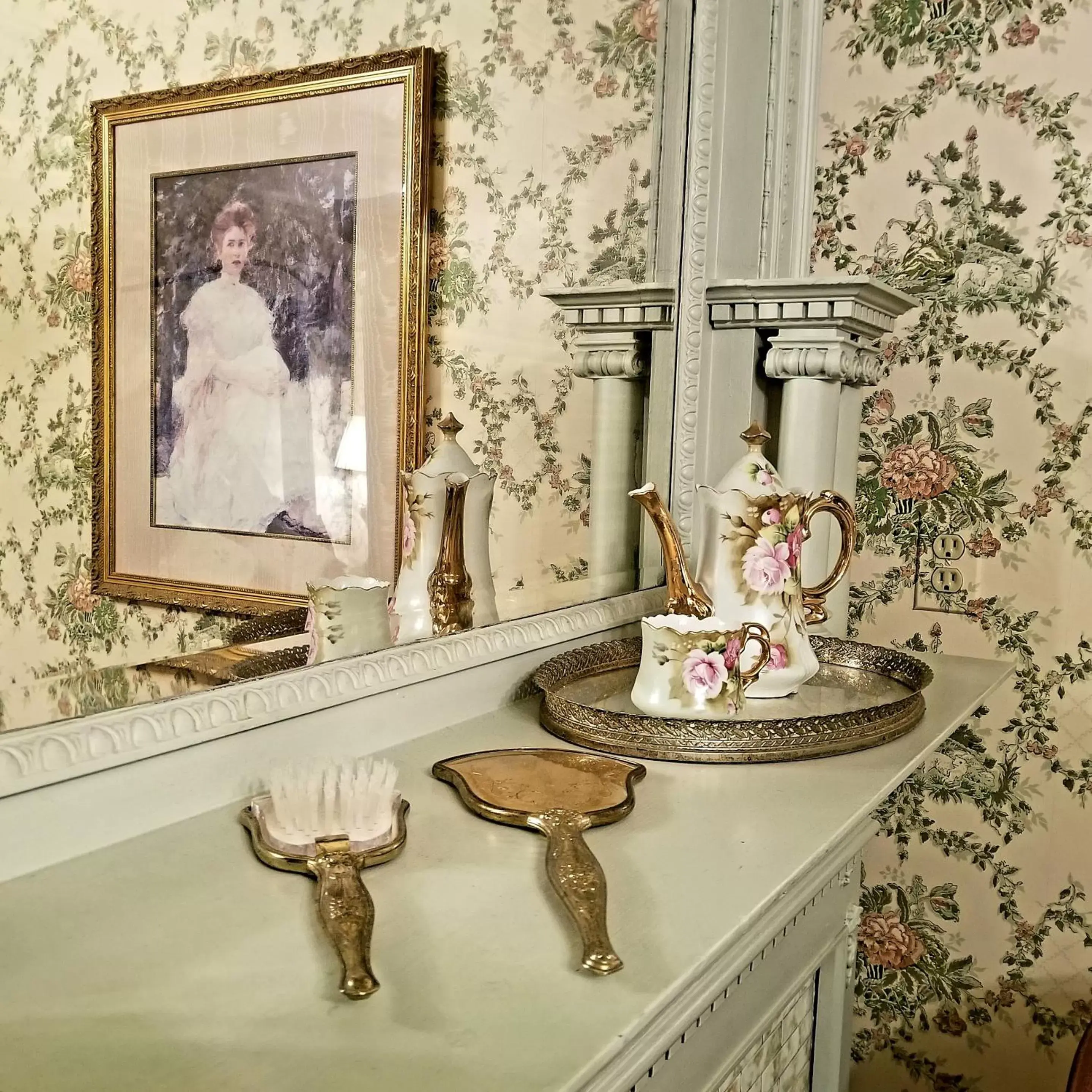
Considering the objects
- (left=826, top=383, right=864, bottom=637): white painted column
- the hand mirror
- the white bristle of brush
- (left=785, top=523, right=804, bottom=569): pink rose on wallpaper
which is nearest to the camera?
the hand mirror

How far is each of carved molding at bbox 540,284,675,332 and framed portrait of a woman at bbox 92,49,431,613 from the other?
0.28 m

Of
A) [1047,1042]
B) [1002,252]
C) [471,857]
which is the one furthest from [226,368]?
[1047,1042]

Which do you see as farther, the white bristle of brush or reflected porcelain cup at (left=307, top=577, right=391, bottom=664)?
reflected porcelain cup at (left=307, top=577, right=391, bottom=664)

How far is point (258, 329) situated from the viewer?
0.87 m

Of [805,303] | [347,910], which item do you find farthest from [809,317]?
[347,910]

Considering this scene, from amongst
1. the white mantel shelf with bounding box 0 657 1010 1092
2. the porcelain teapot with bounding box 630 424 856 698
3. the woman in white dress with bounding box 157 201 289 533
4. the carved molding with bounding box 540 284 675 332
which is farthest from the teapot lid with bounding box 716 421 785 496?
the woman in white dress with bounding box 157 201 289 533

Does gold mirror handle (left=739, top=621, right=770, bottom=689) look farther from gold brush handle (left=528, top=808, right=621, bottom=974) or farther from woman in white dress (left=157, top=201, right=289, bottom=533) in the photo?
woman in white dress (left=157, top=201, right=289, bottom=533)

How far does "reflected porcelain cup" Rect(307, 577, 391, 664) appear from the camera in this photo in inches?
36.5

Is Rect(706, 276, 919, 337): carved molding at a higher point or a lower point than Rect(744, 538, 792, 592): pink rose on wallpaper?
higher

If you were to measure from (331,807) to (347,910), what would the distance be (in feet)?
0.44

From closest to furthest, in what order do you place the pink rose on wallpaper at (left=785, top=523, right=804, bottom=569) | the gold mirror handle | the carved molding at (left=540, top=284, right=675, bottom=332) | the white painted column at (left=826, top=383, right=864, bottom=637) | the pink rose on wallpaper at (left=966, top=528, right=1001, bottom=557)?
1. the gold mirror handle
2. the pink rose on wallpaper at (left=785, top=523, right=804, bottom=569)
3. the carved molding at (left=540, top=284, right=675, bottom=332)
4. the white painted column at (left=826, top=383, right=864, bottom=637)
5. the pink rose on wallpaper at (left=966, top=528, right=1001, bottom=557)

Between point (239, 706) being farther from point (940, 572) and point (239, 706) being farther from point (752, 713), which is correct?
point (940, 572)

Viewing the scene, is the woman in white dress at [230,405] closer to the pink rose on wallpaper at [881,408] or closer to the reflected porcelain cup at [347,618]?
the reflected porcelain cup at [347,618]

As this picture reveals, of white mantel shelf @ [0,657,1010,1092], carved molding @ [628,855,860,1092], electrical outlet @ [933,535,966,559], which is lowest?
carved molding @ [628,855,860,1092]
